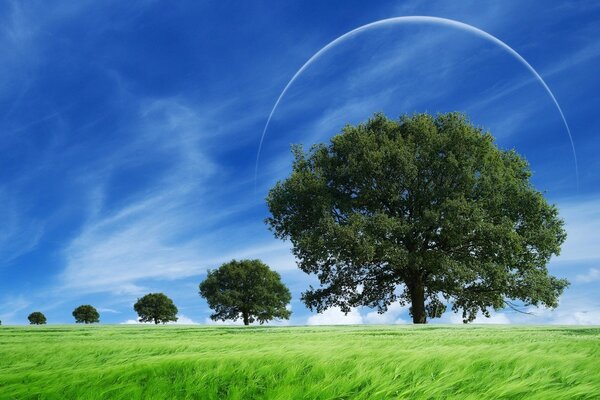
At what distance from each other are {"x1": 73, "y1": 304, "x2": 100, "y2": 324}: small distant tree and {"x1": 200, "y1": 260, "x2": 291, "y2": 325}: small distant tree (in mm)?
27785

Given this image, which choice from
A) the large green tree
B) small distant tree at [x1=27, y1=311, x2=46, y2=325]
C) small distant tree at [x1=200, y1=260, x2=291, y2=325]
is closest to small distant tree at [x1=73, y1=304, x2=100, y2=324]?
small distant tree at [x1=27, y1=311, x2=46, y2=325]

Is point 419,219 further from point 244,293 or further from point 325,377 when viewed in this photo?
point 244,293

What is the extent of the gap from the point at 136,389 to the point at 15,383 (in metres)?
1.13

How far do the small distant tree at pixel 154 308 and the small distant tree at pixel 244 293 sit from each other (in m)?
14.9

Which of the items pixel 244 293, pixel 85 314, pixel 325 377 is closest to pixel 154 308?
pixel 85 314

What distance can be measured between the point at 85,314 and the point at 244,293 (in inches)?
1352

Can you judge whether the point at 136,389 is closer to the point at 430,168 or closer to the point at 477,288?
the point at 430,168

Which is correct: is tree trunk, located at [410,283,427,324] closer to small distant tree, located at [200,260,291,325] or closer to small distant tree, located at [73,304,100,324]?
small distant tree, located at [200,260,291,325]

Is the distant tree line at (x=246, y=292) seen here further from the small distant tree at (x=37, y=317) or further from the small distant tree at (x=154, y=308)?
the small distant tree at (x=37, y=317)

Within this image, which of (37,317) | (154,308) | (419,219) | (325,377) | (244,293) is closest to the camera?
(325,377)

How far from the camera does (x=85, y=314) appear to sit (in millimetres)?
78875

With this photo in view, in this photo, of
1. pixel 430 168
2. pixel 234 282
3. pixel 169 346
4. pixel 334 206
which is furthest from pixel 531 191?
pixel 234 282

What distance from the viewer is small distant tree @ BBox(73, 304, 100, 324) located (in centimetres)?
7875

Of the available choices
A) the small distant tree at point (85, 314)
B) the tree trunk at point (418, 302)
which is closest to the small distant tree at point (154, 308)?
the small distant tree at point (85, 314)
